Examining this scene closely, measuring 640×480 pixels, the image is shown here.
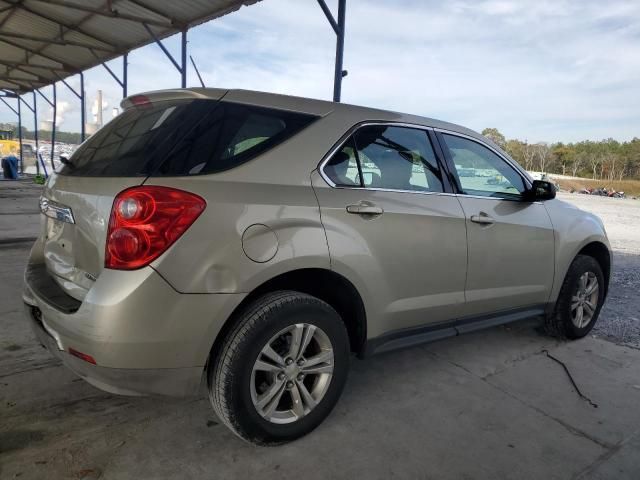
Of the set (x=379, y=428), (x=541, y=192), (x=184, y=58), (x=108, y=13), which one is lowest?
(x=379, y=428)

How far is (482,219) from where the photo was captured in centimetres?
305

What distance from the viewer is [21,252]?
602 cm

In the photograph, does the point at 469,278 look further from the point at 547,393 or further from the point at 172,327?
the point at 172,327

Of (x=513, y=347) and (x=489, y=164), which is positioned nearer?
(x=489, y=164)

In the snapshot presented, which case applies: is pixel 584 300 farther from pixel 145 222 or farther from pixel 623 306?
pixel 145 222

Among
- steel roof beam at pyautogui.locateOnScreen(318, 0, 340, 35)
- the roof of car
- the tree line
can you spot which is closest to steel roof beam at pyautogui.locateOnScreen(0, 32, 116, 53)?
steel roof beam at pyautogui.locateOnScreen(318, 0, 340, 35)

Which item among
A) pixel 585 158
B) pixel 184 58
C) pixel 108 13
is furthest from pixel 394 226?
pixel 585 158

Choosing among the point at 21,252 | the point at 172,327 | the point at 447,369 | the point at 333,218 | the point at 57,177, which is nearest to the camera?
the point at 172,327

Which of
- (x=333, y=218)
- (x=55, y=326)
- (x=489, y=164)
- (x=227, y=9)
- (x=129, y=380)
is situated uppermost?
(x=227, y=9)

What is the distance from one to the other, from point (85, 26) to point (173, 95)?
35.3 ft

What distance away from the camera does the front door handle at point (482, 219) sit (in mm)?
3016

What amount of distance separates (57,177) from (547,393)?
3.20m

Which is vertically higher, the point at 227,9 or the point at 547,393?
the point at 227,9

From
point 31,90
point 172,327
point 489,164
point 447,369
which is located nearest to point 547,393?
point 447,369
